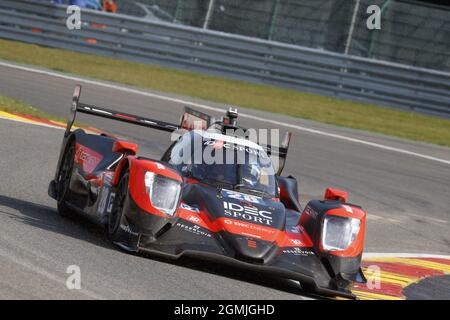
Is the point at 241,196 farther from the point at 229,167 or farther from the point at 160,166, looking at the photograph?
the point at 160,166

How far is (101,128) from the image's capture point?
1689 cm

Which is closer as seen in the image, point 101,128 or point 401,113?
point 101,128

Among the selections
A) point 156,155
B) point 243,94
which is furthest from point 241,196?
point 243,94

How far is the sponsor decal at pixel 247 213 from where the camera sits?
8523 mm

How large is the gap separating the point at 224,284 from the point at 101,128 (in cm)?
944

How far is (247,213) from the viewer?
8617mm

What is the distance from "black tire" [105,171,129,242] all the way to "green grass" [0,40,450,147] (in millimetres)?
13589

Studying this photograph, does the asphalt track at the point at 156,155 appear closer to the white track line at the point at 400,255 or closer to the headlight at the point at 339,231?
the white track line at the point at 400,255

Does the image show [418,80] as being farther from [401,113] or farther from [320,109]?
[320,109]

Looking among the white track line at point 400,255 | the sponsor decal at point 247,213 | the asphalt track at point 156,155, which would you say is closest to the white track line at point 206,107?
the asphalt track at point 156,155

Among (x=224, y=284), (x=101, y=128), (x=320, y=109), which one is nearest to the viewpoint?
(x=224, y=284)

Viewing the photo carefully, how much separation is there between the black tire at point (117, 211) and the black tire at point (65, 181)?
127 cm

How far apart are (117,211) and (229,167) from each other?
126 cm

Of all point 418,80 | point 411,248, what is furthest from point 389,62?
point 411,248
